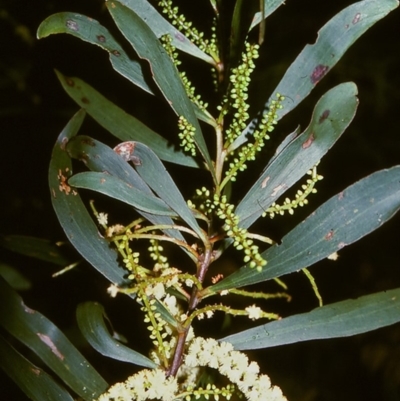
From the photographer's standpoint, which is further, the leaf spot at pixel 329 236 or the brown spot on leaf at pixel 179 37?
the brown spot on leaf at pixel 179 37

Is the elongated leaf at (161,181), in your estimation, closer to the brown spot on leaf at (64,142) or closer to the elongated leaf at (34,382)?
the brown spot on leaf at (64,142)

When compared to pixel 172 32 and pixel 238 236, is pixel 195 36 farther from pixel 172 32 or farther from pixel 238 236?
pixel 238 236

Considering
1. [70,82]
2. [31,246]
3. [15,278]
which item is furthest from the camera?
[15,278]

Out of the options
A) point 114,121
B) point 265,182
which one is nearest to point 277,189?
point 265,182

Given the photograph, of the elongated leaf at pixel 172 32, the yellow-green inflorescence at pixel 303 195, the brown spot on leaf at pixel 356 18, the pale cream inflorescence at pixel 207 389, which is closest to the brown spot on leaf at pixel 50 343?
the pale cream inflorescence at pixel 207 389

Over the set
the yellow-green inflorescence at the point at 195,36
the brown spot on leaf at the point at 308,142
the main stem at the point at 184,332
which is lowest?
the main stem at the point at 184,332

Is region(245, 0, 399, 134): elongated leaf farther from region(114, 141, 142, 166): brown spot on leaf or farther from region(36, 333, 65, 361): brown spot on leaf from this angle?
region(36, 333, 65, 361): brown spot on leaf

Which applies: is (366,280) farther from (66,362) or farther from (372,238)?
(66,362)

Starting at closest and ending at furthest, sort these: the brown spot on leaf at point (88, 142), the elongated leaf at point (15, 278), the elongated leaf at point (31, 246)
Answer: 1. the brown spot on leaf at point (88, 142)
2. the elongated leaf at point (31, 246)
3. the elongated leaf at point (15, 278)
